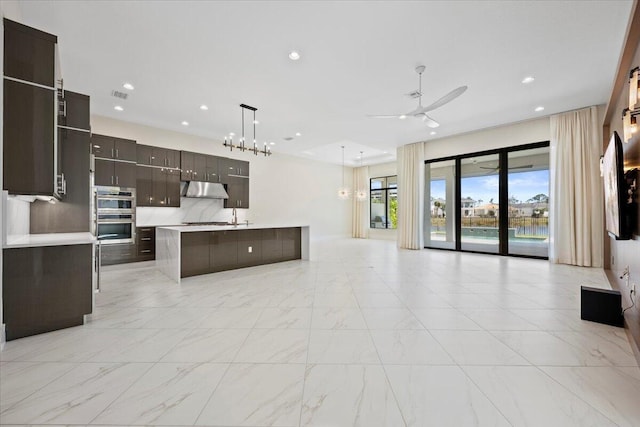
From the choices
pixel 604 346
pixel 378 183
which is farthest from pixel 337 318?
pixel 378 183

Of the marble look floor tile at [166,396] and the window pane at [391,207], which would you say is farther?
the window pane at [391,207]

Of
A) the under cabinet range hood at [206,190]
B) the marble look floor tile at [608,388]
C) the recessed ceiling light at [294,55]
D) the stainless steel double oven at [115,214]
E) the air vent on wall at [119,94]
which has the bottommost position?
Answer: the marble look floor tile at [608,388]

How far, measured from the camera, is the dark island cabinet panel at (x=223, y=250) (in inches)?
196

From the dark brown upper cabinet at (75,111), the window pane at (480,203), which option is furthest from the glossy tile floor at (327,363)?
the window pane at (480,203)

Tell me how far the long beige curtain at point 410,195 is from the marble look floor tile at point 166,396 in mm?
7443

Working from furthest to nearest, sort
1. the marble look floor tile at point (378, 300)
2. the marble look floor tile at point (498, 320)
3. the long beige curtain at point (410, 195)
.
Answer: the long beige curtain at point (410, 195), the marble look floor tile at point (378, 300), the marble look floor tile at point (498, 320)

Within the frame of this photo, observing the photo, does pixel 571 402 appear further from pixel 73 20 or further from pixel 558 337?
pixel 73 20

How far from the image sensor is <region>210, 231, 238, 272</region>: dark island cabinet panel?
4.98m

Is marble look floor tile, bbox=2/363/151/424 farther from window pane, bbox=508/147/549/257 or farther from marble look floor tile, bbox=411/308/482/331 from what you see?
window pane, bbox=508/147/549/257

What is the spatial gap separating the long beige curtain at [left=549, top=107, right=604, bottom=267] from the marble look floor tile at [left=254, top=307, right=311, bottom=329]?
6.14 metres

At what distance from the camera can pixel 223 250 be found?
5109 mm

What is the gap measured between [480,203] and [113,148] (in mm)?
9289

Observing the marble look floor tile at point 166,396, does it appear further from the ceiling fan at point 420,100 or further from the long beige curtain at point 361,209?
the long beige curtain at point 361,209

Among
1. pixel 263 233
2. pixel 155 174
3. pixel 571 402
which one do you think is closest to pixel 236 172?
pixel 155 174
